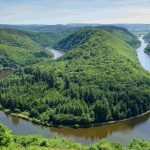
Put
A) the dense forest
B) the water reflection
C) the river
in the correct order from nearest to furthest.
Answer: the dense forest, the river, the water reflection

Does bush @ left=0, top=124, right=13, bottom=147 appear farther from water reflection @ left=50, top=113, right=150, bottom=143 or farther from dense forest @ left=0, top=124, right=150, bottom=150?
water reflection @ left=50, top=113, right=150, bottom=143

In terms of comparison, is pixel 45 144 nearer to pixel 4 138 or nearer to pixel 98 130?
pixel 4 138

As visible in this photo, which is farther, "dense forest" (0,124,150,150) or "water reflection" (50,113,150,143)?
"water reflection" (50,113,150,143)

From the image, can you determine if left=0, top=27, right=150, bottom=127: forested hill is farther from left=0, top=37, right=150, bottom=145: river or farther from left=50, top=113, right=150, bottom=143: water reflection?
left=0, top=37, right=150, bottom=145: river

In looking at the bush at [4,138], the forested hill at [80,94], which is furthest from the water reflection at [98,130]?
the bush at [4,138]

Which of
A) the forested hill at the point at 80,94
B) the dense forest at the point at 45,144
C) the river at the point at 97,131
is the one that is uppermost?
the dense forest at the point at 45,144

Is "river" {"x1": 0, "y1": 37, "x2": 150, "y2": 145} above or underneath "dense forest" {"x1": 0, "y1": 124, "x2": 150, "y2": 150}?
underneath

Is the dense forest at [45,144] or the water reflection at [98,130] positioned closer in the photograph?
the dense forest at [45,144]

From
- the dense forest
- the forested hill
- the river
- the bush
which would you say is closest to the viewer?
the bush

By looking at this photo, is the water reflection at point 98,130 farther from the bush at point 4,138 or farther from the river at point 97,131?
the bush at point 4,138

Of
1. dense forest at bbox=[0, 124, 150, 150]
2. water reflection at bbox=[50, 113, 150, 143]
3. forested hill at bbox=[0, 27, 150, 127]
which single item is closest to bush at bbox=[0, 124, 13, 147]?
dense forest at bbox=[0, 124, 150, 150]

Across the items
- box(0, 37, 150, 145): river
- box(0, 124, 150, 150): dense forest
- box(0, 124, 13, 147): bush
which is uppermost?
box(0, 124, 13, 147): bush

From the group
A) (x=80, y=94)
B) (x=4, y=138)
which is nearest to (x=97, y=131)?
(x=80, y=94)
